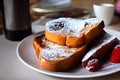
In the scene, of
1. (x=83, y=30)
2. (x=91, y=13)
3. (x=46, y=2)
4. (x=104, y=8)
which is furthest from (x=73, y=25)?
(x=46, y=2)

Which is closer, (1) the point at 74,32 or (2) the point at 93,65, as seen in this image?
(2) the point at 93,65

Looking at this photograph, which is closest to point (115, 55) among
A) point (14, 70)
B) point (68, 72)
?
point (68, 72)

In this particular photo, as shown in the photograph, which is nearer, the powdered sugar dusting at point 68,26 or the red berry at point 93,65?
the red berry at point 93,65

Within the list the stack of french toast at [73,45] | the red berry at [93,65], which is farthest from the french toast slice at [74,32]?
the red berry at [93,65]

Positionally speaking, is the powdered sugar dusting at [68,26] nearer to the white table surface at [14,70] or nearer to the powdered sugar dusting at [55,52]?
the powdered sugar dusting at [55,52]

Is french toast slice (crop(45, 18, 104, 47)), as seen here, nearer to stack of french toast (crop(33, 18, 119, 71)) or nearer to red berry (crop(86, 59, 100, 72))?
stack of french toast (crop(33, 18, 119, 71))

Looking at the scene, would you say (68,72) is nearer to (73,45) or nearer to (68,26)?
(73,45)
